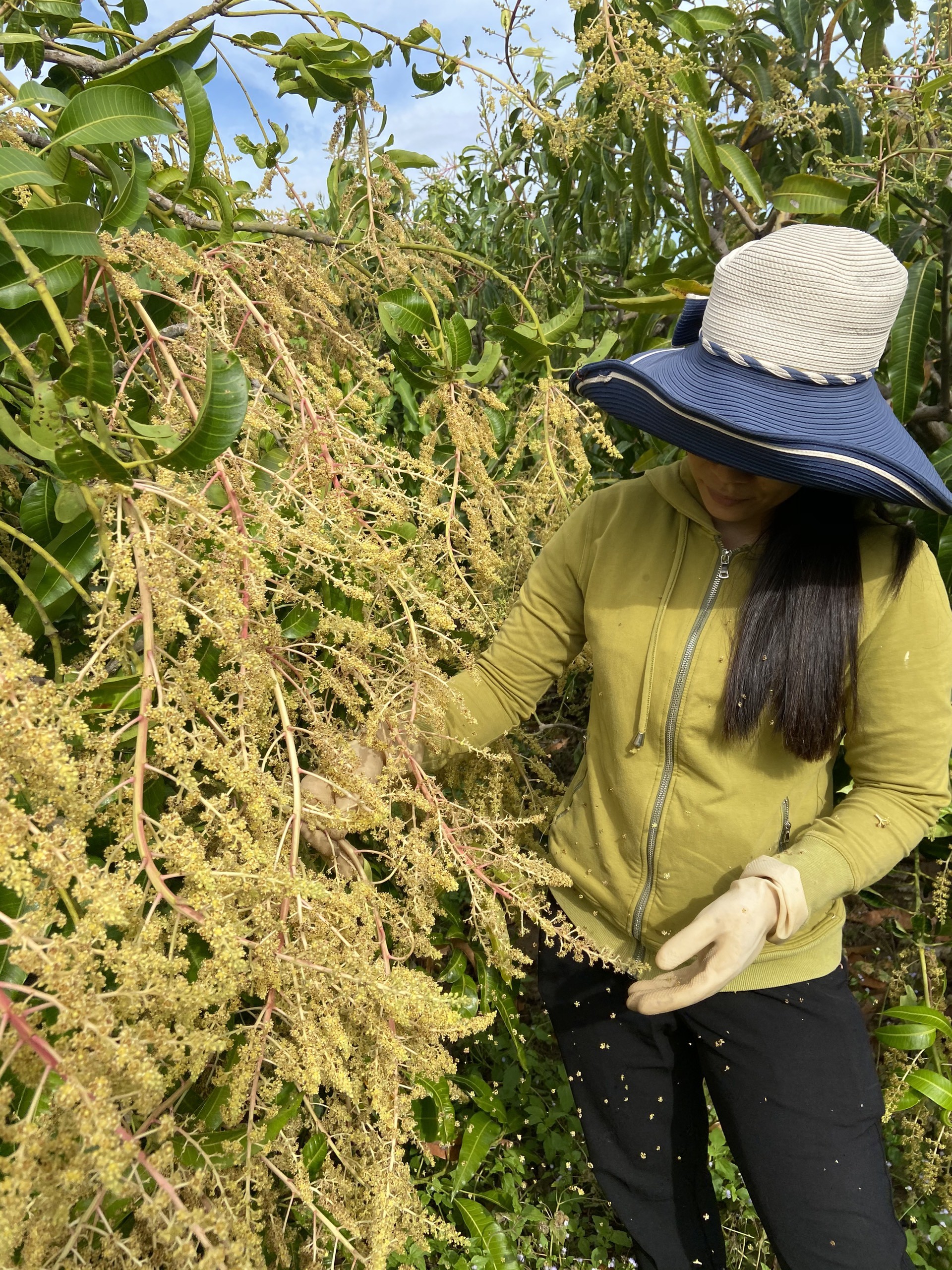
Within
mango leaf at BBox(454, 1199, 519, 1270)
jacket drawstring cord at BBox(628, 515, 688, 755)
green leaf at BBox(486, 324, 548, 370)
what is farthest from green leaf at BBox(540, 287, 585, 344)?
mango leaf at BBox(454, 1199, 519, 1270)

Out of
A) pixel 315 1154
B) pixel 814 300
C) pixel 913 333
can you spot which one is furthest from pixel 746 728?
pixel 315 1154

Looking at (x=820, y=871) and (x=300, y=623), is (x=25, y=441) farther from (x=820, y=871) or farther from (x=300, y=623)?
(x=820, y=871)

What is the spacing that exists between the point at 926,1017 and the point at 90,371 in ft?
6.11

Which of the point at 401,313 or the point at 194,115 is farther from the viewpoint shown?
the point at 401,313

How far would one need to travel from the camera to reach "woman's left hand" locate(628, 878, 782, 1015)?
115 cm

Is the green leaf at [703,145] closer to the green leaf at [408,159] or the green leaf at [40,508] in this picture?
the green leaf at [408,159]

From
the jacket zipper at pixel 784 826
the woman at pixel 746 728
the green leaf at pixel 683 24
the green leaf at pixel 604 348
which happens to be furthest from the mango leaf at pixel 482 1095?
the green leaf at pixel 683 24

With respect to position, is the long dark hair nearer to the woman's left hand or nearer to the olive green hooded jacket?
the olive green hooded jacket

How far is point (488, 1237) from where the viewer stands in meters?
1.79

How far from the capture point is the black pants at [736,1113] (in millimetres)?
1341

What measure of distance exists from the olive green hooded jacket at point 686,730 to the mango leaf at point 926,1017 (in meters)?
0.39

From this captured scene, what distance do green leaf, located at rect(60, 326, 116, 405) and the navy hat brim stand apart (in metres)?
0.73

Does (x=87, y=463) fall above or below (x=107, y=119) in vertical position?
below

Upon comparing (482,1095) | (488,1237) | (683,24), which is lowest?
(488,1237)
